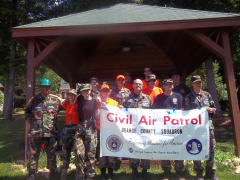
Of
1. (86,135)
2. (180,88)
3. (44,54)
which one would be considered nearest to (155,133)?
(86,135)

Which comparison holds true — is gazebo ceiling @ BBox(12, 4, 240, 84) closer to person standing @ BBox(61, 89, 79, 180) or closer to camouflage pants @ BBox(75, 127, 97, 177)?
person standing @ BBox(61, 89, 79, 180)

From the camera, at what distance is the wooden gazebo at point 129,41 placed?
504 centimetres

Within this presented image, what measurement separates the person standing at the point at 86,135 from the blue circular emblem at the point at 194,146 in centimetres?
182

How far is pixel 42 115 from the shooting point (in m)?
3.71

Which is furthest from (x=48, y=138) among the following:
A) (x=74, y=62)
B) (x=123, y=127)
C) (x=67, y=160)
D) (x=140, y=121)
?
(x=74, y=62)

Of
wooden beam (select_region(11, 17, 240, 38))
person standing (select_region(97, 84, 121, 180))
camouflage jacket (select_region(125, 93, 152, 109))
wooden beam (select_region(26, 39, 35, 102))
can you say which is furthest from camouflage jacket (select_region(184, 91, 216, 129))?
wooden beam (select_region(26, 39, 35, 102))

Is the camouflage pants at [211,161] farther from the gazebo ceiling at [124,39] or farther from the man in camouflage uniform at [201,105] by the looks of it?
the gazebo ceiling at [124,39]

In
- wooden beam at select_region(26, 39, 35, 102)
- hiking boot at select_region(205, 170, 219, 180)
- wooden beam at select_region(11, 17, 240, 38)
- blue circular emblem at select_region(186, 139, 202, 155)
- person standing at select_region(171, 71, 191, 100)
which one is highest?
wooden beam at select_region(11, 17, 240, 38)

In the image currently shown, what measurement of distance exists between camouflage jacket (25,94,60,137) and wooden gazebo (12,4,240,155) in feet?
4.67

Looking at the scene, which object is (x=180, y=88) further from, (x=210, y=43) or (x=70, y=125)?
(x=70, y=125)

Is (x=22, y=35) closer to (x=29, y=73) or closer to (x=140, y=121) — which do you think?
(x=29, y=73)

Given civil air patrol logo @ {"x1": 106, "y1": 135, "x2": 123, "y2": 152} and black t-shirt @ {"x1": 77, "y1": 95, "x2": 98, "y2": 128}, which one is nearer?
black t-shirt @ {"x1": 77, "y1": 95, "x2": 98, "y2": 128}

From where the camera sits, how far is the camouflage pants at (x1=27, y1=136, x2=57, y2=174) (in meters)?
3.57

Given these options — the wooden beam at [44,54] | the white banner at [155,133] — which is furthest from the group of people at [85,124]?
the wooden beam at [44,54]
